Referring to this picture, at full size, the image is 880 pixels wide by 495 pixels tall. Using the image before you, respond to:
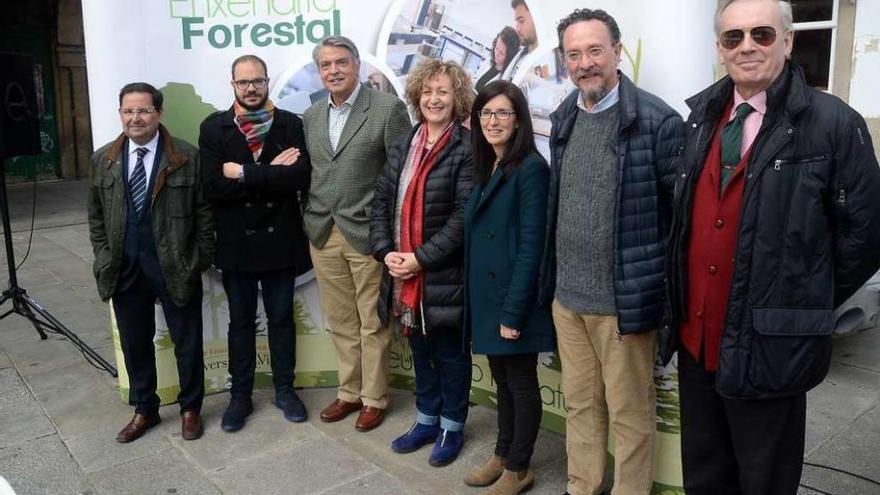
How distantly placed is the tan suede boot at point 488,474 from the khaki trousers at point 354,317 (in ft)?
2.71

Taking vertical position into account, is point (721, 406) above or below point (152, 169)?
below

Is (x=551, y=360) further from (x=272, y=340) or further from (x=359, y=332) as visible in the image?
(x=272, y=340)

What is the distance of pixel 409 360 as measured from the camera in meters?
4.36

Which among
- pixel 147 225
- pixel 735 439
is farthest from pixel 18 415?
pixel 735 439

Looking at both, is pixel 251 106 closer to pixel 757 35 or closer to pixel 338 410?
pixel 338 410

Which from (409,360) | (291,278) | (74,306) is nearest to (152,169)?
(291,278)

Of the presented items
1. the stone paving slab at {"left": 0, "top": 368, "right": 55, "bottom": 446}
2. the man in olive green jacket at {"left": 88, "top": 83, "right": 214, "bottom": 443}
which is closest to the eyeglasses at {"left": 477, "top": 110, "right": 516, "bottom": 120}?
the man in olive green jacket at {"left": 88, "top": 83, "right": 214, "bottom": 443}

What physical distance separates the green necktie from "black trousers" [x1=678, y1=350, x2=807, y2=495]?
1.88 feet

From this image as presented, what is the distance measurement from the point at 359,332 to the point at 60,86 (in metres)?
13.5

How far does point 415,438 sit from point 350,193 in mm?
1212

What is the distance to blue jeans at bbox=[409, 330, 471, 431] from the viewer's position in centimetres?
344

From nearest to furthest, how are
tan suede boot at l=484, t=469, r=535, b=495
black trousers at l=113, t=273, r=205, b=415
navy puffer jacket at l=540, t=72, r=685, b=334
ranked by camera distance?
navy puffer jacket at l=540, t=72, r=685, b=334, tan suede boot at l=484, t=469, r=535, b=495, black trousers at l=113, t=273, r=205, b=415

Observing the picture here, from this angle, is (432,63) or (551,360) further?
(551,360)

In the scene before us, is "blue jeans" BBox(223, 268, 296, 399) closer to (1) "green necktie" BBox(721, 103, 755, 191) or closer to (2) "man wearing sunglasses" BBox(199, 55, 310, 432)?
(2) "man wearing sunglasses" BBox(199, 55, 310, 432)
